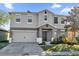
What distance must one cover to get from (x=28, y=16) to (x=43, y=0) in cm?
47

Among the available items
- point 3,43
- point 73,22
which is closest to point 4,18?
point 3,43

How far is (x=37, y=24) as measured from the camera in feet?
48.0

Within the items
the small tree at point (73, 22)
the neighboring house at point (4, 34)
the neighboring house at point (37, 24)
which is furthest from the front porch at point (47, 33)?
the neighboring house at point (4, 34)

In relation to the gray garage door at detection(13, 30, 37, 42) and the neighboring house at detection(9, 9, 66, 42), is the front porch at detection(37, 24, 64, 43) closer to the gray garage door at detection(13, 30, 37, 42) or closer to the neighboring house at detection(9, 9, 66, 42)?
the neighboring house at detection(9, 9, 66, 42)

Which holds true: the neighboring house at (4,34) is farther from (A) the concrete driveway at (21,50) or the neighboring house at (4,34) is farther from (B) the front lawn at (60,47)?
(B) the front lawn at (60,47)

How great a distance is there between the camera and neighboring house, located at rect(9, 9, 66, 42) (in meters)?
14.6

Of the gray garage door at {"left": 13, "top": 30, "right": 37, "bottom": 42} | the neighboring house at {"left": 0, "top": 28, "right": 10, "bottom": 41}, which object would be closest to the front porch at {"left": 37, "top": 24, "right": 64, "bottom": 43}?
the gray garage door at {"left": 13, "top": 30, "right": 37, "bottom": 42}

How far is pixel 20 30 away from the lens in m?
14.6

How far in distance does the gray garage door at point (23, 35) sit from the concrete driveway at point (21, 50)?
0.14m

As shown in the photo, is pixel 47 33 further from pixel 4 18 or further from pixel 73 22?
pixel 4 18

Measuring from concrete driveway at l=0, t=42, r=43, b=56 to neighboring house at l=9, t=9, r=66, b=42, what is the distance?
16cm

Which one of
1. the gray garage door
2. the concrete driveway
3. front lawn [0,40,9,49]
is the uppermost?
the gray garage door

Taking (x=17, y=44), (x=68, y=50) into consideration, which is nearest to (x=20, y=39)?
(x=17, y=44)

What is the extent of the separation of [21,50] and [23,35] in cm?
34
